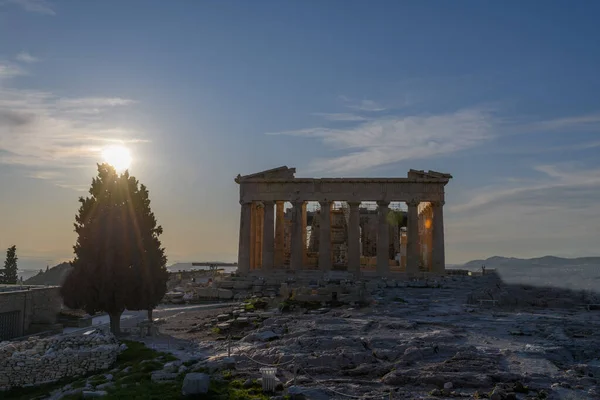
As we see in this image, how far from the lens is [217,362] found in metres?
17.9

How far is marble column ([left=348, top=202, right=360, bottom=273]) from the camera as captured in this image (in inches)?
1799

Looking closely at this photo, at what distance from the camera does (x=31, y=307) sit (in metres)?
28.5

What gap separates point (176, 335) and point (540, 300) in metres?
19.9

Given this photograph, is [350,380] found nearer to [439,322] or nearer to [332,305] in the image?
[439,322]

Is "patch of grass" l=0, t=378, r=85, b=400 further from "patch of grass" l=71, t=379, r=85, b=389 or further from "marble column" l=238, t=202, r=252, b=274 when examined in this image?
"marble column" l=238, t=202, r=252, b=274

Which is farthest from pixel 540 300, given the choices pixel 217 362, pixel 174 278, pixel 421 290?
pixel 174 278

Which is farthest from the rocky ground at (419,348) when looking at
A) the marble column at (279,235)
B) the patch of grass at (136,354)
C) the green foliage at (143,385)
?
the marble column at (279,235)

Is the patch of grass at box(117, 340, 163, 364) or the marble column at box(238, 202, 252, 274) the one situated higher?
the marble column at box(238, 202, 252, 274)

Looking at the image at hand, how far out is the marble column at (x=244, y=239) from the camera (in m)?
46.7

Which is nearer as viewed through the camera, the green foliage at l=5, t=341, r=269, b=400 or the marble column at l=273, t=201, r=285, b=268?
the green foliage at l=5, t=341, r=269, b=400

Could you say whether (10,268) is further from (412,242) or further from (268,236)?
(412,242)

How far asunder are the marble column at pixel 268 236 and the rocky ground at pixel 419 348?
16.0 metres

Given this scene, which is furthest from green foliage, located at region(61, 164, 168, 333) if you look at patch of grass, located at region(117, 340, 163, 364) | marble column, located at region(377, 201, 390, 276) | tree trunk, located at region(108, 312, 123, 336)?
marble column, located at region(377, 201, 390, 276)

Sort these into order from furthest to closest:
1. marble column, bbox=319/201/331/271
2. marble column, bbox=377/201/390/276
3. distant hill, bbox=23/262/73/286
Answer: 1. distant hill, bbox=23/262/73/286
2. marble column, bbox=319/201/331/271
3. marble column, bbox=377/201/390/276
